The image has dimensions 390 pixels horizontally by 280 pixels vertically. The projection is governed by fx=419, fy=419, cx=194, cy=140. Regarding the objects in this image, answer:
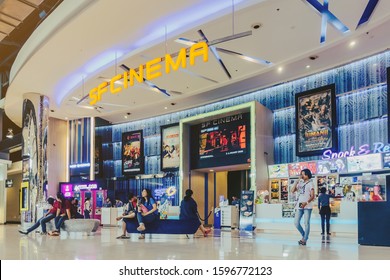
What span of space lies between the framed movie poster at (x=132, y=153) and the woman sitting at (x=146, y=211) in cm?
887

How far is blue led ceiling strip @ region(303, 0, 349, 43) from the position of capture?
26.4 feet

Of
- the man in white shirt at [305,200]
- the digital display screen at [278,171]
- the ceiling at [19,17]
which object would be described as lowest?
the man in white shirt at [305,200]

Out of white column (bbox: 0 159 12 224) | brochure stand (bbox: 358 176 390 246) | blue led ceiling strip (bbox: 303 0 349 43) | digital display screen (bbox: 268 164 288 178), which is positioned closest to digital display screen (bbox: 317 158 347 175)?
digital display screen (bbox: 268 164 288 178)

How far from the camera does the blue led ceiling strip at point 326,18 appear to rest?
8.04 metres

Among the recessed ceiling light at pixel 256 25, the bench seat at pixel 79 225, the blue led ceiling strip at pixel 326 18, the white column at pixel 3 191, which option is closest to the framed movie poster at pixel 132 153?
the bench seat at pixel 79 225

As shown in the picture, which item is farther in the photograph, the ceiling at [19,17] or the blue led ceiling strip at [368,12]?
the ceiling at [19,17]

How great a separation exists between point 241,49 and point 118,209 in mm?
8828

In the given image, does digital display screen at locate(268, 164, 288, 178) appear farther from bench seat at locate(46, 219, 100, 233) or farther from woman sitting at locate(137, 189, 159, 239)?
bench seat at locate(46, 219, 100, 233)

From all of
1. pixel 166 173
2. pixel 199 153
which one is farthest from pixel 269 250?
pixel 166 173

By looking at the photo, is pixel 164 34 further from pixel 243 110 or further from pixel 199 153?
pixel 199 153

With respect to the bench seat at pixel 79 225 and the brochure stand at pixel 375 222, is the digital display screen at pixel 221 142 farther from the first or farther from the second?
the brochure stand at pixel 375 222

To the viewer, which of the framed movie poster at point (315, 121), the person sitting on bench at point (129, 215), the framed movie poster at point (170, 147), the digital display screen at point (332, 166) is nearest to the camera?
the person sitting on bench at point (129, 215)

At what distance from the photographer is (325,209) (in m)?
9.88

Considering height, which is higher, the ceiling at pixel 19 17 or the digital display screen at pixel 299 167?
the ceiling at pixel 19 17
